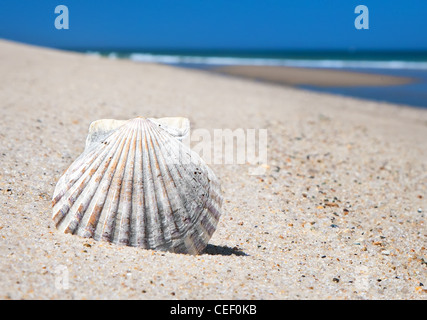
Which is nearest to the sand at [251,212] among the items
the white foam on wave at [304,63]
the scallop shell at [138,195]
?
the scallop shell at [138,195]

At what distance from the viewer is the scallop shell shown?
3.22 m

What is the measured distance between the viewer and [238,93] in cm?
1174

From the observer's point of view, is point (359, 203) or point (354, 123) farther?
point (354, 123)

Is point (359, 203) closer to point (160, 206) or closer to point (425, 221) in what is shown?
point (425, 221)

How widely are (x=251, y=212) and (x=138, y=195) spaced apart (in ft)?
5.50

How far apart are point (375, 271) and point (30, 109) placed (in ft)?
18.4

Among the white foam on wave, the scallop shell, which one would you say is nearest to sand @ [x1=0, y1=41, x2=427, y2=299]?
the scallop shell

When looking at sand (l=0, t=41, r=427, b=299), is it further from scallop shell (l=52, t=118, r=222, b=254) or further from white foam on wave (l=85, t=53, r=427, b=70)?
white foam on wave (l=85, t=53, r=427, b=70)

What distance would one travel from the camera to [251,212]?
4.58 meters

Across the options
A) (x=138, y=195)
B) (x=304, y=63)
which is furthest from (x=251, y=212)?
(x=304, y=63)

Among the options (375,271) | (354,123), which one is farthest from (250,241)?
(354,123)

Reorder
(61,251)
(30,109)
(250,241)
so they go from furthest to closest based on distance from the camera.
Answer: (30,109)
(250,241)
(61,251)

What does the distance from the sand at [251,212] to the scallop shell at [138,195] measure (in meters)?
0.11

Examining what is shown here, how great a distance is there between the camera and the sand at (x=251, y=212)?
116 inches
